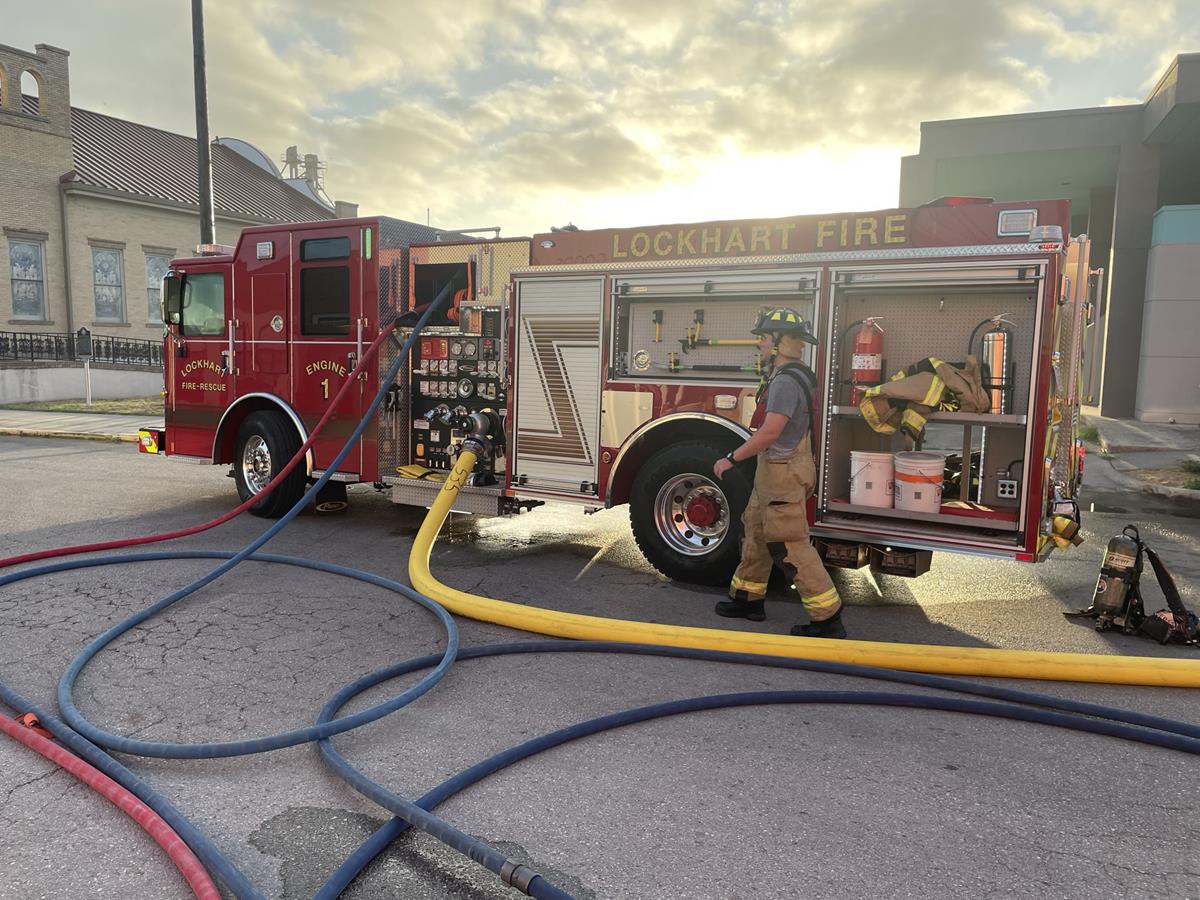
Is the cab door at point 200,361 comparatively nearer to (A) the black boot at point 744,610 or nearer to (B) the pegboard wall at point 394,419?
(B) the pegboard wall at point 394,419

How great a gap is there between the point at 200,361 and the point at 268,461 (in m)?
1.39

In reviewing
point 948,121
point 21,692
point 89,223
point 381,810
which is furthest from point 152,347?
point 381,810

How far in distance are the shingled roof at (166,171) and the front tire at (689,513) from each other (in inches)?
879

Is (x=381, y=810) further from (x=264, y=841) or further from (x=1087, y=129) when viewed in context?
(x=1087, y=129)

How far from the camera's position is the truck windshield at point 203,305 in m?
8.52

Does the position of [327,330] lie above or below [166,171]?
below

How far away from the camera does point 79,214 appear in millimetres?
24438

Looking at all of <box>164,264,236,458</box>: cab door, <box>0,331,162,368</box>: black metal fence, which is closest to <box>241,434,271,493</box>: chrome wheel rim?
<box>164,264,236,458</box>: cab door

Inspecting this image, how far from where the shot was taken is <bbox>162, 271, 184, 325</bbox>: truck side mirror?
8.67m

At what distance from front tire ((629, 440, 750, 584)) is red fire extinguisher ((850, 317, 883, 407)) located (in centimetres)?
94

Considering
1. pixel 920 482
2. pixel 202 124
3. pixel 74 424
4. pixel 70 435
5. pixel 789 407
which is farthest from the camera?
pixel 74 424

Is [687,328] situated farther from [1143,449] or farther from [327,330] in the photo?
[1143,449]

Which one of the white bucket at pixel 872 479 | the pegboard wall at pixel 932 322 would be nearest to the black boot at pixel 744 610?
the white bucket at pixel 872 479

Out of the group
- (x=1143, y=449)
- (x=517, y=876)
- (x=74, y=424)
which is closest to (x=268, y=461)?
(x=517, y=876)
